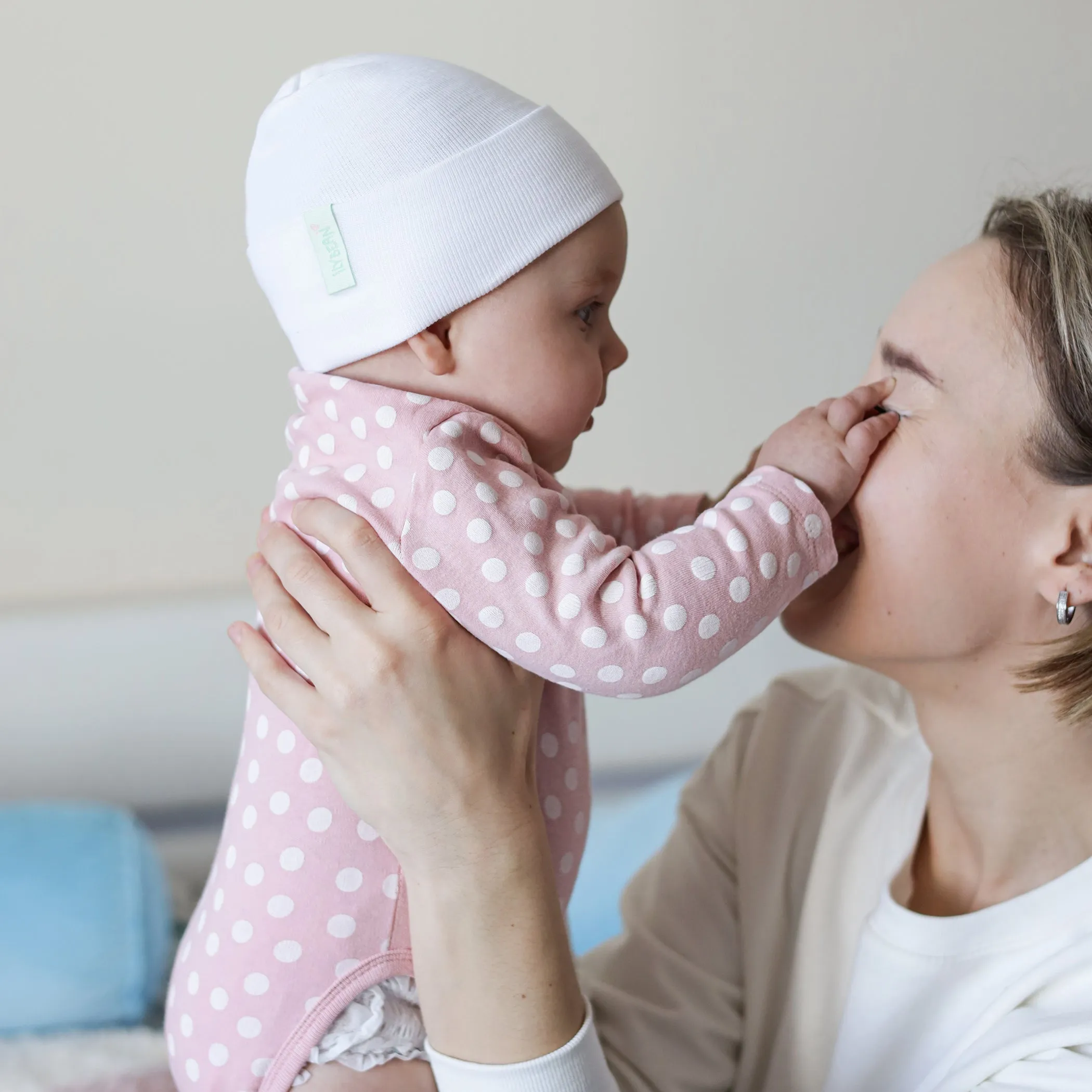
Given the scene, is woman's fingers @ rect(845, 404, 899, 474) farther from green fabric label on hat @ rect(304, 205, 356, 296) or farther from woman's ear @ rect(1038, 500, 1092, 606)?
green fabric label on hat @ rect(304, 205, 356, 296)

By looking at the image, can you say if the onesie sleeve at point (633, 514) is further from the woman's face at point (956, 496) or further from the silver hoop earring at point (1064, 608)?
the silver hoop earring at point (1064, 608)

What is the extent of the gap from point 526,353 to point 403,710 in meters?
0.32

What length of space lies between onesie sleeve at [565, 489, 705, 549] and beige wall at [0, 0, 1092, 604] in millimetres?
909

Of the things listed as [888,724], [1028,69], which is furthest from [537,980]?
[1028,69]

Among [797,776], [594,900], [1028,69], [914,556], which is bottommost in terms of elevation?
[594,900]

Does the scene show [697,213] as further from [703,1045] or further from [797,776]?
[703,1045]

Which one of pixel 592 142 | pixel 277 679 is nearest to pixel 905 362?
pixel 277 679

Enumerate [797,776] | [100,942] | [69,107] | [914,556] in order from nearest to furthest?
[914,556], [797,776], [100,942], [69,107]

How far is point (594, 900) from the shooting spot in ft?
6.63

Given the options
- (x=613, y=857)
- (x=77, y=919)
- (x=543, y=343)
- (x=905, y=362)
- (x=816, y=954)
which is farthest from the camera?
(x=613, y=857)

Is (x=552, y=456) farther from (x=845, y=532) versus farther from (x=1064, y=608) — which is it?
(x=1064, y=608)

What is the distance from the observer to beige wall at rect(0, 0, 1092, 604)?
1.99 meters

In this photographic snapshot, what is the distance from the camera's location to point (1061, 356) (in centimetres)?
108

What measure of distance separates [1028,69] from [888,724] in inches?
50.3
